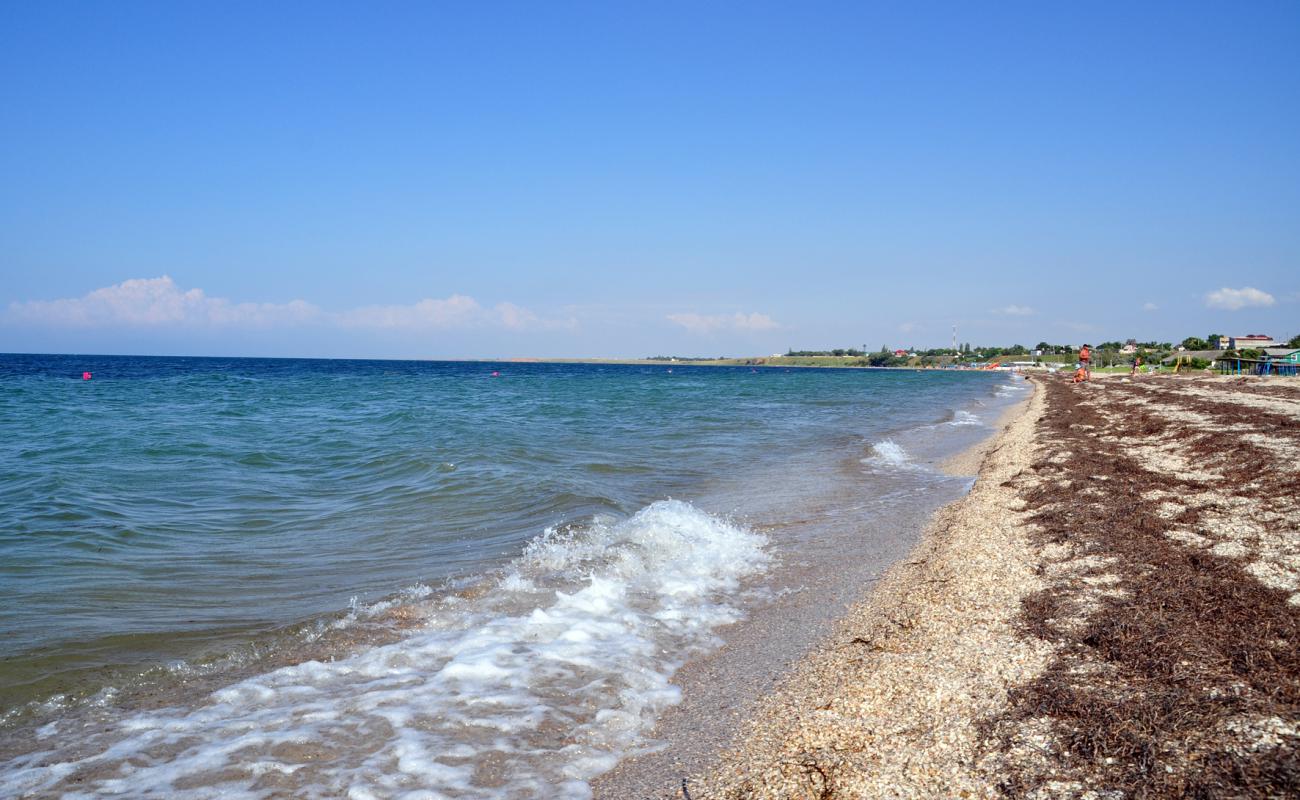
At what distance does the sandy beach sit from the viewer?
3252 mm

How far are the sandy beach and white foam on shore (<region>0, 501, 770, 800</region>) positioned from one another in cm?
95

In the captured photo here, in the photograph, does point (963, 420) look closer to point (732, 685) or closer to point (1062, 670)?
point (1062, 670)

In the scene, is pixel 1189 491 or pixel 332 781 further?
pixel 1189 491

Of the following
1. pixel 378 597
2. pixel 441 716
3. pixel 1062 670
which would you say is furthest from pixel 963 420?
pixel 441 716

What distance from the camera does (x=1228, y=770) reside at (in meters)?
3.05

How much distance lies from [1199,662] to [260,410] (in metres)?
30.4

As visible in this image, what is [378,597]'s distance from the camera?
6.78 m

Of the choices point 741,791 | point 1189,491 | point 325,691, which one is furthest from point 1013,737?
point 1189,491

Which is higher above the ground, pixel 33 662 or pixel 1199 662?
pixel 1199 662

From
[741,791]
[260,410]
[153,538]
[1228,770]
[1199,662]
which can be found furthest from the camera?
[260,410]

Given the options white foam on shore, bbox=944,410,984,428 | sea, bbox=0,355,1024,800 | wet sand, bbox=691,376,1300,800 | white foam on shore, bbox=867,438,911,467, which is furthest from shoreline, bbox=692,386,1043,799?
white foam on shore, bbox=944,410,984,428

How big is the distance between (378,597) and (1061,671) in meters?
5.71

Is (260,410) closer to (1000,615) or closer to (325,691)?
(325,691)

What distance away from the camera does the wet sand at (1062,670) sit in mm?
3250
